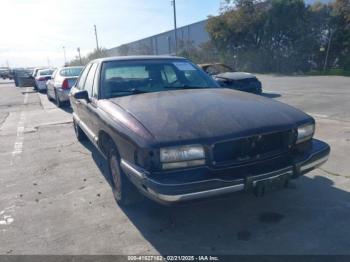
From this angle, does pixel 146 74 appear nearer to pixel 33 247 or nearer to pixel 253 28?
pixel 33 247

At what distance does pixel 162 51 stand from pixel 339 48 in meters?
35.4

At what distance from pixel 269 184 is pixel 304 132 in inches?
29.9

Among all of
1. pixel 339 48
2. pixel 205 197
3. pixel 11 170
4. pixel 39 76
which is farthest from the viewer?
pixel 339 48

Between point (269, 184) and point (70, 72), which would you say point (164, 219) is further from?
point (70, 72)

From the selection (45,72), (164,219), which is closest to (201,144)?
(164,219)

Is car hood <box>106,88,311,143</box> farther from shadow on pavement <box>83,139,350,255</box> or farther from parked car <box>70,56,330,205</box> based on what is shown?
shadow on pavement <box>83,139,350,255</box>

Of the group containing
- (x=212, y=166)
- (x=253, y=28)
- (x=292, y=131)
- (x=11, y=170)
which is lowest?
(x=11, y=170)

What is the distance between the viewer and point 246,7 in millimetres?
28469

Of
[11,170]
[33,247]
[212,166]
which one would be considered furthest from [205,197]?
[11,170]

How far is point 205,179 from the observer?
8.53 feet

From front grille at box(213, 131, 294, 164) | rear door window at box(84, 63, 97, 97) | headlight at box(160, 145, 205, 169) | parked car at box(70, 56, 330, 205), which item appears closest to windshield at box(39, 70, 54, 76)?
rear door window at box(84, 63, 97, 97)

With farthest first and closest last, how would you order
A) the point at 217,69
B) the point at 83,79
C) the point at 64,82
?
the point at 217,69 < the point at 64,82 < the point at 83,79

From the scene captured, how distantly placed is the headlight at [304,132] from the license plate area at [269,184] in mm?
461

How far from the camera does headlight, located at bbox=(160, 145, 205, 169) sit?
2.61 m
